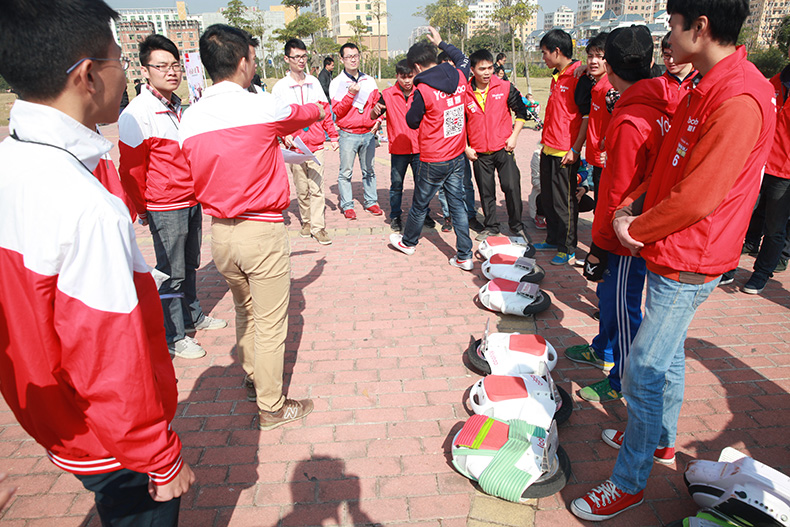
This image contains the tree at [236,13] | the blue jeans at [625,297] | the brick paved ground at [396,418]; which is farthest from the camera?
the tree at [236,13]

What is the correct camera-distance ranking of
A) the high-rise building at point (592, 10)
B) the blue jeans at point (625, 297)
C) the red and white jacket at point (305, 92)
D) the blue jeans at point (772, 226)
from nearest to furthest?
the blue jeans at point (625, 297)
the blue jeans at point (772, 226)
the red and white jacket at point (305, 92)
the high-rise building at point (592, 10)

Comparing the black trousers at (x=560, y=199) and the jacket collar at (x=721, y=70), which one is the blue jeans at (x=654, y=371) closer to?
the jacket collar at (x=721, y=70)

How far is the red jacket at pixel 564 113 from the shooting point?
515 cm

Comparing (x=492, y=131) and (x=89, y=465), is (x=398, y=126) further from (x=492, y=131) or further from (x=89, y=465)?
(x=89, y=465)

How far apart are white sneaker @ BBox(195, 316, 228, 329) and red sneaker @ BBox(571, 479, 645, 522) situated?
3272 mm

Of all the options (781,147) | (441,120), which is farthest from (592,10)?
(441,120)

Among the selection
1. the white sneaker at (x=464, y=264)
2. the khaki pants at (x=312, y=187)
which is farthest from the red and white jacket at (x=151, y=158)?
the white sneaker at (x=464, y=264)

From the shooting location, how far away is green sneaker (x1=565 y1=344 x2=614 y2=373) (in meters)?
3.52

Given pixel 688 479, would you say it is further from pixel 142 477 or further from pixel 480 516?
pixel 142 477

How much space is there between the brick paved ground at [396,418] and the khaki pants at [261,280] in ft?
1.30

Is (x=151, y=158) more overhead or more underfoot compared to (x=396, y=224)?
more overhead

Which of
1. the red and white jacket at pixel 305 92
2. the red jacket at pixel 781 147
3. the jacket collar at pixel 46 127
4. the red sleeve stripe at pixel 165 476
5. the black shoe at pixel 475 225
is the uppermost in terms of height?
the jacket collar at pixel 46 127

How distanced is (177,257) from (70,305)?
2.83 metres

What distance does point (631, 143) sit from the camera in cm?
275
